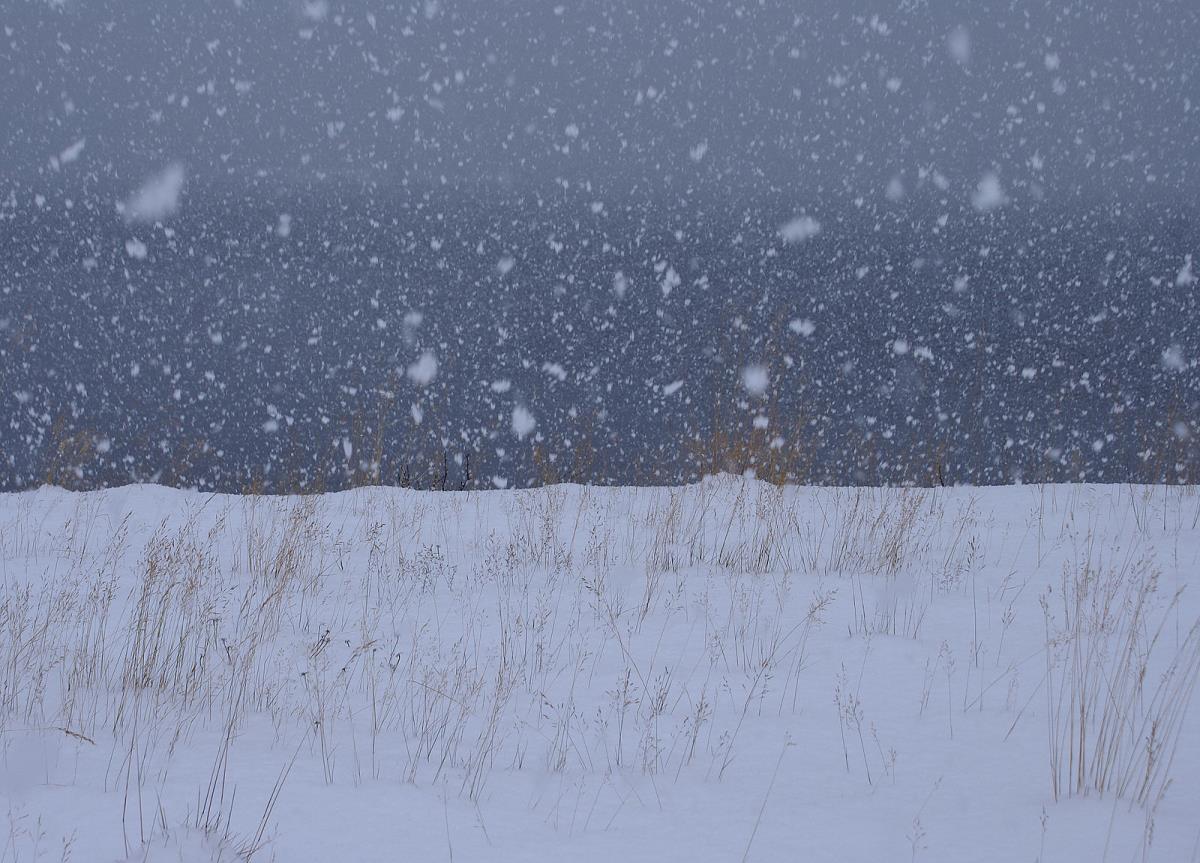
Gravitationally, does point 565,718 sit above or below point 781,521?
below

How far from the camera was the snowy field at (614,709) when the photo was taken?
1.80 meters

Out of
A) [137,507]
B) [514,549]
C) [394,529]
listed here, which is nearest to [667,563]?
[514,549]

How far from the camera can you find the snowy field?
70.7 inches

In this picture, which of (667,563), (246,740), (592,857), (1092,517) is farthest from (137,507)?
(1092,517)

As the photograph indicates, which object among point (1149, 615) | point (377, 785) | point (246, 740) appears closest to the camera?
point (377, 785)

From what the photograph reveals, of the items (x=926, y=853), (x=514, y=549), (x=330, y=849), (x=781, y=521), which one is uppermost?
(x=781, y=521)

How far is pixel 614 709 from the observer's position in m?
2.66

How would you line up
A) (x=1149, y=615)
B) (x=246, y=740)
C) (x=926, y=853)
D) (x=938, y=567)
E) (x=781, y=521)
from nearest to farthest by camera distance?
(x=926, y=853) < (x=246, y=740) < (x=1149, y=615) < (x=938, y=567) < (x=781, y=521)

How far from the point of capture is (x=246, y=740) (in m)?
2.36

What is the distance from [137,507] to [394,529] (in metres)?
4.10

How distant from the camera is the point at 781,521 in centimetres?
583

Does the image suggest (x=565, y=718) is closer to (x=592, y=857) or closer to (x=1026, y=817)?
(x=592, y=857)

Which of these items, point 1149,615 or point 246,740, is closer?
point 246,740

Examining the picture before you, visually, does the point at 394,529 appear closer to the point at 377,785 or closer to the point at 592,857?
the point at 377,785
